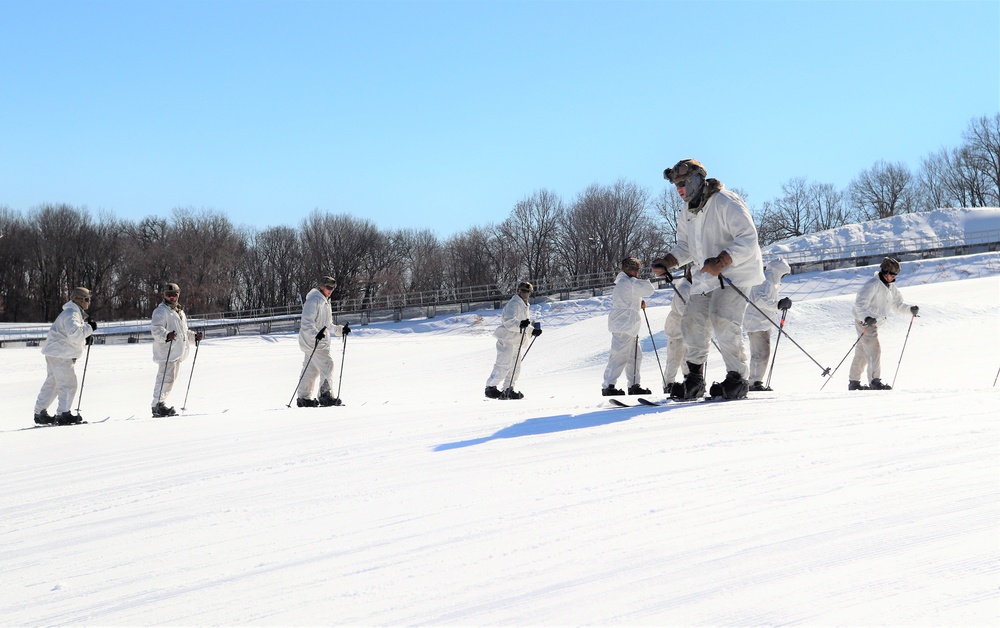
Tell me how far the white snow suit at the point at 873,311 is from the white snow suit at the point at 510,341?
16.4 feet

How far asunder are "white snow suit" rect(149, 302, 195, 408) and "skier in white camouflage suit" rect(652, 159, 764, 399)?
8.37 m

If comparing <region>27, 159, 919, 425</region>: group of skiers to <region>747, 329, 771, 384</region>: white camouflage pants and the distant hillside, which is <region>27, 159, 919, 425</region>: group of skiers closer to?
<region>747, 329, 771, 384</region>: white camouflage pants

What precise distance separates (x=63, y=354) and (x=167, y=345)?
1.71m

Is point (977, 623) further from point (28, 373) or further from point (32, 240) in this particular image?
point (32, 240)

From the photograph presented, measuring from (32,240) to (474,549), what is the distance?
72197 millimetres

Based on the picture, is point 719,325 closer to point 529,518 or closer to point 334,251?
point 529,518

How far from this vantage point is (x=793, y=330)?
19609 millimetres

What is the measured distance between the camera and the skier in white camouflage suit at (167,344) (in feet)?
40.8

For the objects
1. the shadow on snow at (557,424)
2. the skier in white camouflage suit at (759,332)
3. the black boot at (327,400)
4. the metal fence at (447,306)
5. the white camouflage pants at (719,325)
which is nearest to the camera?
the shadow on snow at (557,424)

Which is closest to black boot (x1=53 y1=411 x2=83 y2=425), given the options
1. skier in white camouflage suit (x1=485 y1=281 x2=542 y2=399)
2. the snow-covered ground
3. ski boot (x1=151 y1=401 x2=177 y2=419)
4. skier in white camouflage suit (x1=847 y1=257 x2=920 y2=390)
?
ski boot (x1=151 y1=401 x2=177 y2=419)

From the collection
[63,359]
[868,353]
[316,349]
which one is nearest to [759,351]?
[868,353]

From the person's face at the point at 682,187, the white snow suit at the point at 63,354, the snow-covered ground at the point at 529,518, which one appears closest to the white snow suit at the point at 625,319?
the person's face at the point at 682,187

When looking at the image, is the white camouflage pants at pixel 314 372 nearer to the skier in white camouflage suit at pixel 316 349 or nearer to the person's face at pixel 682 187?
the skier in white camouflage suit at pixel 316 349

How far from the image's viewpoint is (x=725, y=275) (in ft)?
23.5
